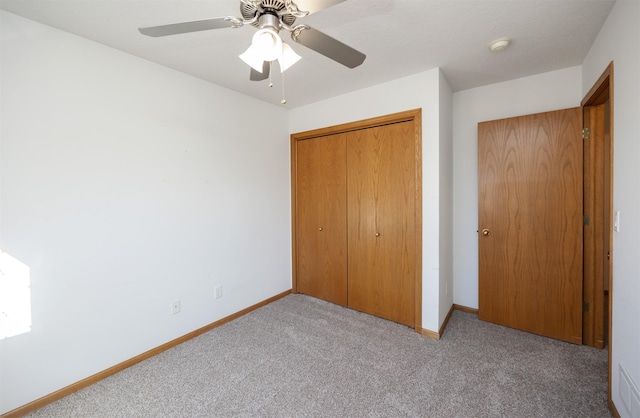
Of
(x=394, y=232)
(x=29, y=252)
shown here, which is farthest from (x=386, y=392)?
(x=29, y=252)

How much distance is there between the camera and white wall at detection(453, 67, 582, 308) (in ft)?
8.34

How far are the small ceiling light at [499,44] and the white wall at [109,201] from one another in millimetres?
2223

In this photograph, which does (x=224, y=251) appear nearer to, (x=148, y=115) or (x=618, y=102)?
(x=148, y=115)

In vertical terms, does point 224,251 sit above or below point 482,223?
below

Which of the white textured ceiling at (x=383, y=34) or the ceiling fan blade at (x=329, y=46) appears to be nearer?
the ceiling fan blade at (x=329, y=46)

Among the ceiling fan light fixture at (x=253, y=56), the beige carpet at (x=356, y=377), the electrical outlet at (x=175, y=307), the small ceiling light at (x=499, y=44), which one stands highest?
the small ceiling light at (x=499, y=44)

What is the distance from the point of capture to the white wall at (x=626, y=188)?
1.29m

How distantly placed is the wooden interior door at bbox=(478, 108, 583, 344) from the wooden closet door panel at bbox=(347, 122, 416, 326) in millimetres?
749

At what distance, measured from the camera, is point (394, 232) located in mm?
2631

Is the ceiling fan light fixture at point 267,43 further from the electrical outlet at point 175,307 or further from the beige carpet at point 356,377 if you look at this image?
the electrical outlet at point 175,307

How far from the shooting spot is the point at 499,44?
74.2 inches

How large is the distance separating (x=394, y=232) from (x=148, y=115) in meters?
2.37

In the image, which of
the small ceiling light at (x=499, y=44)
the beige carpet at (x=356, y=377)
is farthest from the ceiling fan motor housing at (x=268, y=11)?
the beige carpet at (x=356, y=377)

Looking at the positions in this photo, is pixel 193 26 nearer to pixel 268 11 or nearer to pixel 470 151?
pixel 268 11
